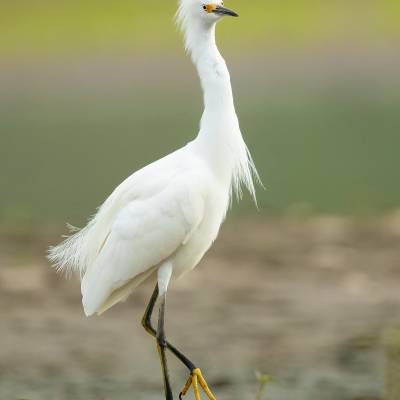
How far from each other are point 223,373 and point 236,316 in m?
1.19

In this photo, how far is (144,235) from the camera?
19.8ft

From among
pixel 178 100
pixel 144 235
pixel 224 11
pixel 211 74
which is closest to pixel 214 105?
pixel 211 74

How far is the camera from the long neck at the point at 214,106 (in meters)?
5.96

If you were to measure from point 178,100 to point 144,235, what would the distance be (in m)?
16.4

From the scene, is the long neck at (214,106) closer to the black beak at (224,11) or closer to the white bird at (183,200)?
the white bird at (183,200)

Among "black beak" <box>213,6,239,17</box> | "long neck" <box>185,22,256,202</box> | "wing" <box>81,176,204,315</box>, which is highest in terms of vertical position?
"black beak" <box>213,6,239,17</box>

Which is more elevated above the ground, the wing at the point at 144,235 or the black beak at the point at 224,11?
the black beak at the point at 224,11

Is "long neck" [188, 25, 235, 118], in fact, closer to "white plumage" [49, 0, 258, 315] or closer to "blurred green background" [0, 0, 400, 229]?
"white plumage" [49, 0, 258, 315]

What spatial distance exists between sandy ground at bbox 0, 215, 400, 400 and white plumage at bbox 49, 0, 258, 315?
1.28 metres

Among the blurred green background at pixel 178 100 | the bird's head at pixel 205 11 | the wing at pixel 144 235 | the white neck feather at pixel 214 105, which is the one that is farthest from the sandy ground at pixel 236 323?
the bird's head at pixel 205 11

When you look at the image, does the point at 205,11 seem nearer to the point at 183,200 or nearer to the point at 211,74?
the point at 211,74

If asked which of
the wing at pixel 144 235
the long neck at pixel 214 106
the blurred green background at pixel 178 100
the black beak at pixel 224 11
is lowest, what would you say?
the wing at pixel 144 235

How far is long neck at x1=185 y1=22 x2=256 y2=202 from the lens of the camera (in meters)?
5.96

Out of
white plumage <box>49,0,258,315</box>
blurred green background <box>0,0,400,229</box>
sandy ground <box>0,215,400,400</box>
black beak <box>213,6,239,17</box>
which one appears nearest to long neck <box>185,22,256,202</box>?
white plumage <box>49,0,258,315</box>
